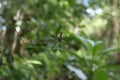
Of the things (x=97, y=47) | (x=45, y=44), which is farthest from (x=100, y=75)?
(x=45, y=44)

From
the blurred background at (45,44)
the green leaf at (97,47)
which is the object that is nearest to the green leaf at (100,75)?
the blurred background at (45,44)

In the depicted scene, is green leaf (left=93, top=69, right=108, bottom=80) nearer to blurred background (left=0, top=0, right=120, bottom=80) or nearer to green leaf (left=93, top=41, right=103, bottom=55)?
blurred background (left=0, top=0, right=120, bottom=80)

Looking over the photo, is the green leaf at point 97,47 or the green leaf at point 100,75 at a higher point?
the green leaf at point 97,47

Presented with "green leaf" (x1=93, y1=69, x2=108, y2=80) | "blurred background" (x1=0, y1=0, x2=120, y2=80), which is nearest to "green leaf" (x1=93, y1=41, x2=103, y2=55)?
"blurred background" (x1=0, y1=0, x2=120, y2=80)

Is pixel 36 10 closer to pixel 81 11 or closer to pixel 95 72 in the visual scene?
pixel 81 11

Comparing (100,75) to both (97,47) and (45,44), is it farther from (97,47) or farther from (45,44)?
(45,44)

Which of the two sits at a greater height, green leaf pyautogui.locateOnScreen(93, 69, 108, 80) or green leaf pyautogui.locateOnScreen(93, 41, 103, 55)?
green leaf pyautogui.locateOnScreen(93, 41, 103, 55)

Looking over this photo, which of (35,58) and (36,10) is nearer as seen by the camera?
(35,58)

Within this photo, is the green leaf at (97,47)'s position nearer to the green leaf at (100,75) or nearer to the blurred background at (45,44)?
the blurred background at (45,44)

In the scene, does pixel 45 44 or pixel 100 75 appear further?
pixel 45 44

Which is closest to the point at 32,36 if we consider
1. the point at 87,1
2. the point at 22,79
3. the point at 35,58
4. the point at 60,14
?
the point at 35,58

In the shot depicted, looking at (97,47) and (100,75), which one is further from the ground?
(97,47)
